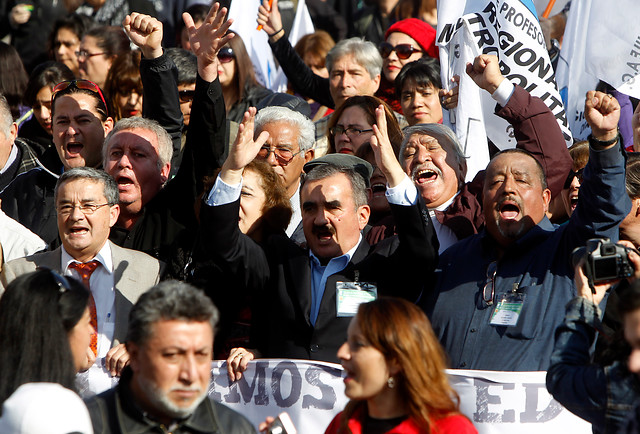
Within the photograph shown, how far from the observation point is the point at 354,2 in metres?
11.9

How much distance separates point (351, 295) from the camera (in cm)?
531

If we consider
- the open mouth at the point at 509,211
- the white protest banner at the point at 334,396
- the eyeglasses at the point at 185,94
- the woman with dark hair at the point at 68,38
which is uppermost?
the woman with dark hair at the point at 68,38

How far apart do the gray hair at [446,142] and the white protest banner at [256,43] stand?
3.42 metres

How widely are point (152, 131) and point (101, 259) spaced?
1091mm

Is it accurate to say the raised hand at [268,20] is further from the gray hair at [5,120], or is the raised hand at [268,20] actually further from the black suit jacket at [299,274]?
the black suit jacket at [299,274]

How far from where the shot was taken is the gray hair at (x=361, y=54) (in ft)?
27.0

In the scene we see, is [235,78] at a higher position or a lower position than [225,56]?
lower

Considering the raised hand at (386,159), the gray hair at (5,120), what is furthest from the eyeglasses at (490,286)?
the gray hair at (5,120)

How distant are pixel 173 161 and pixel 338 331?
7.68ft

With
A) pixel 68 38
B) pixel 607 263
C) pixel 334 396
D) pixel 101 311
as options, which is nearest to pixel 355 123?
pixel 101 311

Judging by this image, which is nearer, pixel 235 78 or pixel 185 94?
pixel 185 94

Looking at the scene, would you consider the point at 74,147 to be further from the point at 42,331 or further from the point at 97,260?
the point at 42,331

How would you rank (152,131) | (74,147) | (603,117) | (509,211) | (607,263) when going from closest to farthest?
(607,263) < (603,117) < (509,211) < (152,131) < (74,147)

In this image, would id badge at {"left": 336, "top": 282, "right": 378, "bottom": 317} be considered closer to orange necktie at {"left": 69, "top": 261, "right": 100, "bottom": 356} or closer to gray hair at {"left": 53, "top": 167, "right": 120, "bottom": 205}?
orange necktie at {"left": 69, "top": 261, "right": 100, "bottom": 356}
